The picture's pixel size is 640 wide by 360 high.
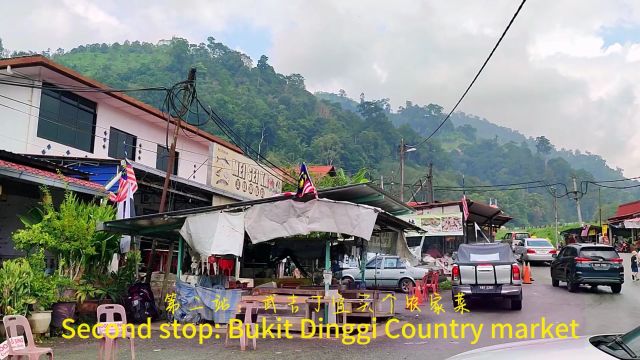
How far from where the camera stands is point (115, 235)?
529 inches

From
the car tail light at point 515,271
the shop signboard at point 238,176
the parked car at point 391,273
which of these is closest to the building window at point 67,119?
the shop signboard at point 238,176

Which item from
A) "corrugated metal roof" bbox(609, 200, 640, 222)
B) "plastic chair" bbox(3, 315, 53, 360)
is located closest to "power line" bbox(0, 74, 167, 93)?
"plastic chair" bbox(3, 315, 53, 360)

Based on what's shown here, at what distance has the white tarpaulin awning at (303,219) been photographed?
11.0 meters

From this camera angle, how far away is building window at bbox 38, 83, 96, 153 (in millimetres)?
18750

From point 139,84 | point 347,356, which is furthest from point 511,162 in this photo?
point 347,356

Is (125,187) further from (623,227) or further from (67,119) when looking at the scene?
(623,227)

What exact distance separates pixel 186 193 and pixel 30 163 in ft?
23.4

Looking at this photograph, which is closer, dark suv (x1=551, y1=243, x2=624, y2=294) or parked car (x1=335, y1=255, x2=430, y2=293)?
dark suv (x1=551, y1=243, x2=624, y2=294)

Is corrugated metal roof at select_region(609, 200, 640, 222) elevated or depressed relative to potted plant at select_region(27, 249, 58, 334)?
elevated

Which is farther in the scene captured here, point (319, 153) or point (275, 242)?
point (319, 153)

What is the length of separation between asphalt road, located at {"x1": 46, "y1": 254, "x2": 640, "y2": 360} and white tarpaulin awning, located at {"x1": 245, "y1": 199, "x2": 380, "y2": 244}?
2.18 meters

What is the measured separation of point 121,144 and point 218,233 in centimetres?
1322

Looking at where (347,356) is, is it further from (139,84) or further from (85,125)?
(139,84)

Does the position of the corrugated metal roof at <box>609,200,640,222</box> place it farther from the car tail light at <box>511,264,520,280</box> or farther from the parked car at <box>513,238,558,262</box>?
the car tail light at <box>511,264,520,280</box>
